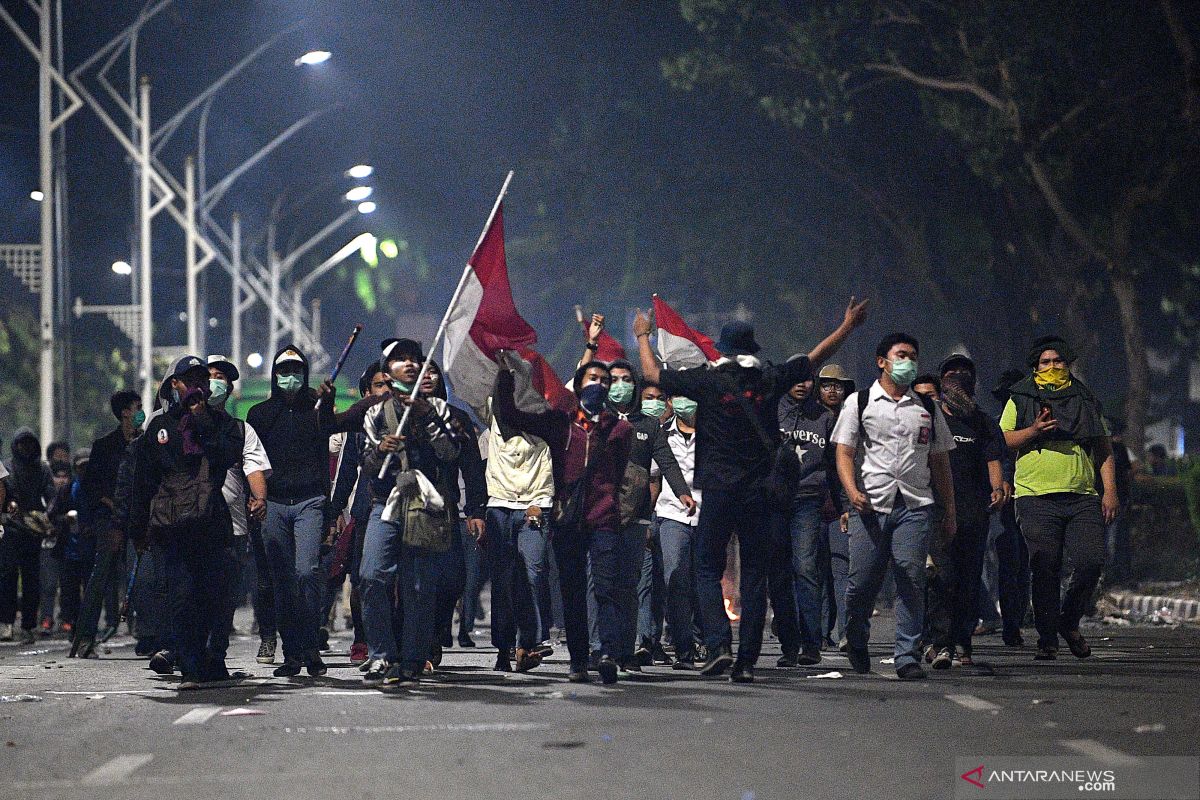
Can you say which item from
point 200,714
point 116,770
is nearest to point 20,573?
point 200,714

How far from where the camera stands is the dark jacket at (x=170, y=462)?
470 inches

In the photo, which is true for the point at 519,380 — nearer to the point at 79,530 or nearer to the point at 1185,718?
the point at 1185,718

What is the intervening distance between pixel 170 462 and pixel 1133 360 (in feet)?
66.6

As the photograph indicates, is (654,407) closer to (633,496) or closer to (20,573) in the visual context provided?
(633,496)

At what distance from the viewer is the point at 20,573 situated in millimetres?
18203

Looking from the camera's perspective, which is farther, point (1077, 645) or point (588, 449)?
point (1077, 645)

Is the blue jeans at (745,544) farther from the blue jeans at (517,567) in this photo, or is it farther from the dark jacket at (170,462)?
the dark jacket at (170,462)

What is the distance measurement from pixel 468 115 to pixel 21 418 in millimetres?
9841

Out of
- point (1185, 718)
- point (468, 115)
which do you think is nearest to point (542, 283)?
point (468, 115)

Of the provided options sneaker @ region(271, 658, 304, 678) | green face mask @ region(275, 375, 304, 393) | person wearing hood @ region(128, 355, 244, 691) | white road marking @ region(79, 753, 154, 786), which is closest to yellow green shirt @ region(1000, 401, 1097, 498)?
green face mask @ region(275, 375, 304, 393)

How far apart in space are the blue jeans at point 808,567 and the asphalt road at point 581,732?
584mm

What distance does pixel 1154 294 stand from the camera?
4119 centimetres

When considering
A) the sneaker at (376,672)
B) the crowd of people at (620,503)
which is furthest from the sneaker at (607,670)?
the sneaker at (376,672)

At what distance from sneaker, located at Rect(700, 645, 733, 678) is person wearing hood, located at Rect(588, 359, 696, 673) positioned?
1.66 feet
